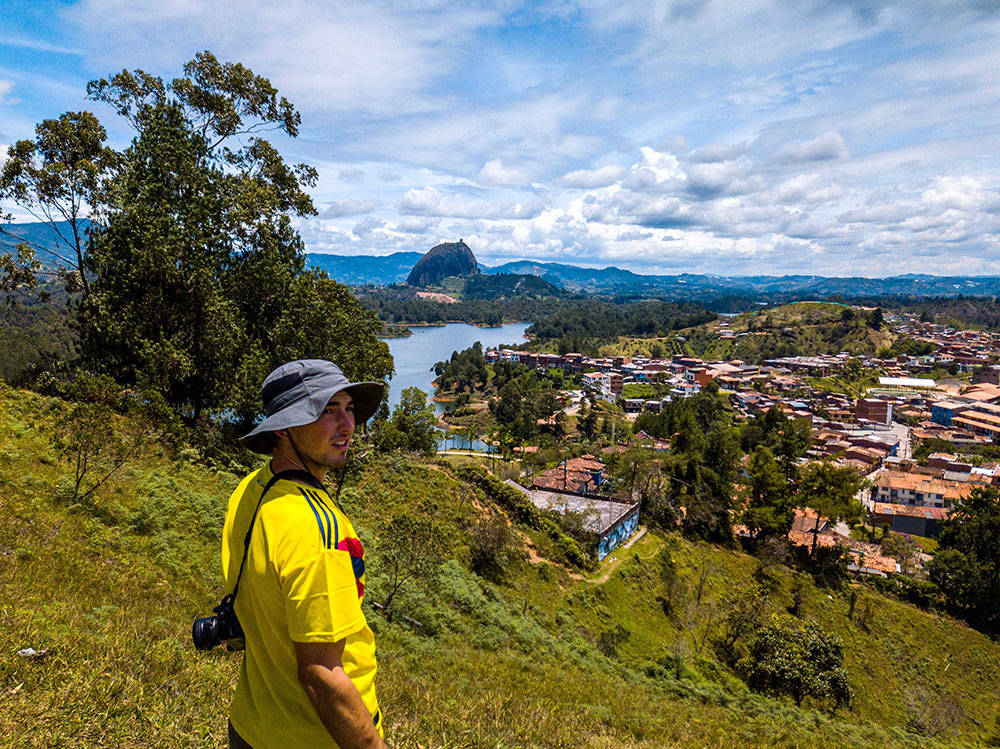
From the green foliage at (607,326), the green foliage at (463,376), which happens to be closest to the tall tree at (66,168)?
the green foliage at (463,376)

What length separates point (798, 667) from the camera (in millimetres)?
13242

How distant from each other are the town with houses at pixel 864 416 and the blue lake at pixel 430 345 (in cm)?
1205

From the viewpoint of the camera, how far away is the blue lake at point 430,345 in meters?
70.0

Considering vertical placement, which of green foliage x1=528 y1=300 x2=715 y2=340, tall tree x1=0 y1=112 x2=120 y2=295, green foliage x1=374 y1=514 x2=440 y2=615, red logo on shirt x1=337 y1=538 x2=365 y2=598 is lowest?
green foliage x1=528 y1=300 x2=715 y2=340

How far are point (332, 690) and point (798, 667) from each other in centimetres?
1572

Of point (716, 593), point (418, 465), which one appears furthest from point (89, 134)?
point (716, 593)

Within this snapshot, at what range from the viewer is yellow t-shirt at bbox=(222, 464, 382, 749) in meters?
1.20

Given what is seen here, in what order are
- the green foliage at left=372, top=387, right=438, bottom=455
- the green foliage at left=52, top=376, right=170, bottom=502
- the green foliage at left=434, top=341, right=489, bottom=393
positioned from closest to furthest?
the green foliage at left=52, top=376, right=170, bottom=502
the green foliage at left=372, top=387, right=438, bottom=455
the green foliage at left=434, top=341, right=489, bottom=393

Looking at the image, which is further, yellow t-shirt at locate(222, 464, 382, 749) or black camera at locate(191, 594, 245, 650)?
black camera at locate(191, 594, 245, 650)

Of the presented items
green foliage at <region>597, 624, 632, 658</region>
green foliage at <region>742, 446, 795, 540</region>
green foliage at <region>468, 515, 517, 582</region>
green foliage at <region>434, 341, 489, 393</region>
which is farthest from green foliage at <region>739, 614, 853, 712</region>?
green foliage at <region>434, 341, 489, 393</region>

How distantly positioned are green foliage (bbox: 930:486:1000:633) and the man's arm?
1147 inches

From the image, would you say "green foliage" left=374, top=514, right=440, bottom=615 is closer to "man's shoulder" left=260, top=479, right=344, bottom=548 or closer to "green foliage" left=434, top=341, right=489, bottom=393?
"man's shoulder" left=260, top=479, right=344, bottom=548

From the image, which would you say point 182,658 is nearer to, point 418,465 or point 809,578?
point 418,465

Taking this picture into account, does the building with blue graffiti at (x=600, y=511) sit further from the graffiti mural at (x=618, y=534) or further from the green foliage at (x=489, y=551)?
the green foliage at (x=489, y=551)
